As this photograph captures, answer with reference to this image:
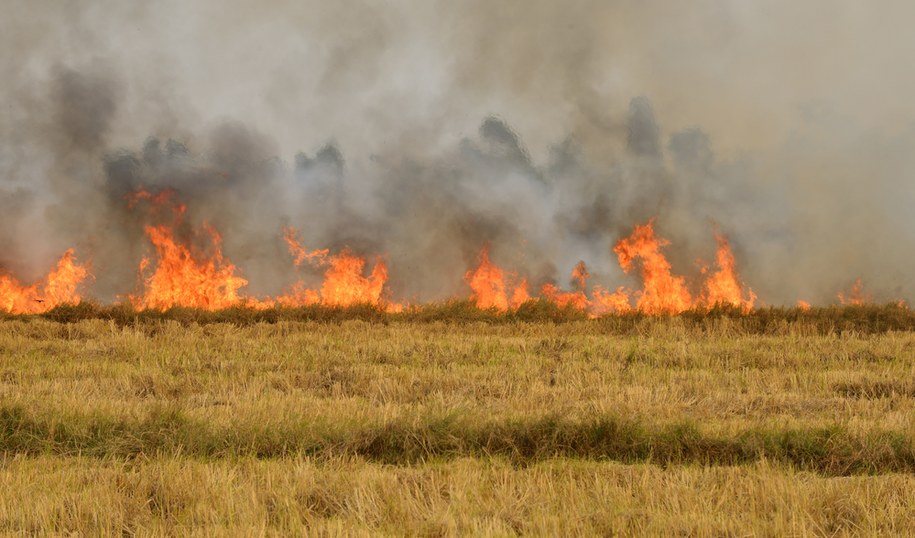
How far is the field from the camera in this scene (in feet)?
18.9

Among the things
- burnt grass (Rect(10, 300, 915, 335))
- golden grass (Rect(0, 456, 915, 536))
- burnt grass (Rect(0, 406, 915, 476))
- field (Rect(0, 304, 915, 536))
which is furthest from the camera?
burnt grass (Rect(10, 300, 915, 335))

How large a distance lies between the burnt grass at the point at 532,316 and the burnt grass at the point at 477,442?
34.3ft

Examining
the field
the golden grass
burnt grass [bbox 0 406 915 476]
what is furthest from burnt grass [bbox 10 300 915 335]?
the golden grass

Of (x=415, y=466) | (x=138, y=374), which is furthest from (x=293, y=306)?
(x=415, y=466)

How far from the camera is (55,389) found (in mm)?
10281

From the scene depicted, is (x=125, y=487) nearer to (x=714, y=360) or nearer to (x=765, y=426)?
(x=765, y=426)

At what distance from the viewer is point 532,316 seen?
20.6m

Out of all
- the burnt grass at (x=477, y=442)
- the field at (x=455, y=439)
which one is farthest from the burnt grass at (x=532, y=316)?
the burnt grass at (x=477, y=442)

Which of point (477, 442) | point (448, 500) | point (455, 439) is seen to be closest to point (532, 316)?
point (477, 442)

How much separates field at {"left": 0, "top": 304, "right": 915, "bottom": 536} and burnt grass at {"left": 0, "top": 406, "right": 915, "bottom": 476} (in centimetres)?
2

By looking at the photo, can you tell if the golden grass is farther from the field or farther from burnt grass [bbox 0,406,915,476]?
burnt grass [bbox 0,406,915,476]

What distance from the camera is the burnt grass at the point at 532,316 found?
18.8 metres

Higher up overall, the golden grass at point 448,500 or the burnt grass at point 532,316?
the burnt grass at point 532,316

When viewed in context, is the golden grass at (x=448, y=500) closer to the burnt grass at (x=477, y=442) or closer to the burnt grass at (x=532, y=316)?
the burnt grass at (x=477, y=442)
